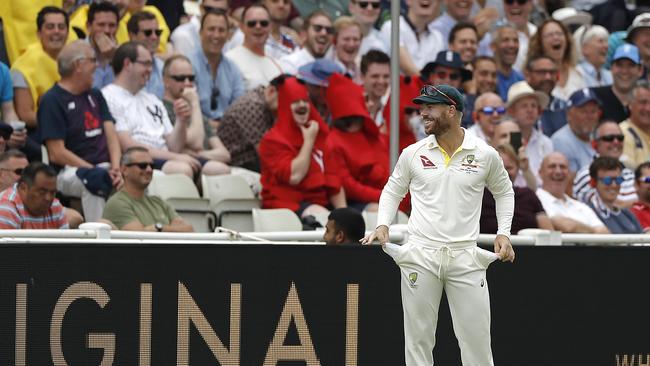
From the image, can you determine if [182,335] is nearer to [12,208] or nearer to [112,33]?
[12,208]

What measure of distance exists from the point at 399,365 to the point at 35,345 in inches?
91.2

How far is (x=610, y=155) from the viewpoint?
1405 cm

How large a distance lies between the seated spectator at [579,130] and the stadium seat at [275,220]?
3.73 m

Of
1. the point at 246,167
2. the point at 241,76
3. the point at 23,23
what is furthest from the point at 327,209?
the point at 23,23

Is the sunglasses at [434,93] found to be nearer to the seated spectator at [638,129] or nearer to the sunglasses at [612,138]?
the sunglasses at [612,138]

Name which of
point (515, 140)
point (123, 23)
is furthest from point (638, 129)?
point (123, 23)

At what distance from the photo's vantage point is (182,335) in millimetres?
8812

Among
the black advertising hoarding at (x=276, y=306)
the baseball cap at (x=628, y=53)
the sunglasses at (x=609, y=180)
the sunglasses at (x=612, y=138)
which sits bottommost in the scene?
the black advertising hoarding at (x=276, y=306)

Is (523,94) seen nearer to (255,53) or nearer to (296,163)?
(255,53)

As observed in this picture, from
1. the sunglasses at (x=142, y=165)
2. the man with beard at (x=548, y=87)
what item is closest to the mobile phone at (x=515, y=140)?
the man with beard at (x=548, y=87)

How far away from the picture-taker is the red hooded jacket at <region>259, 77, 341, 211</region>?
12.1m

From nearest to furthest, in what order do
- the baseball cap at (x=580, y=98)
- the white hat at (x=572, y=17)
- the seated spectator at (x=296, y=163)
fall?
the seated spectator at (x=296, y=163)
the baseball cap at (x=580, y=98)
the white hat at (x=572, y=17)

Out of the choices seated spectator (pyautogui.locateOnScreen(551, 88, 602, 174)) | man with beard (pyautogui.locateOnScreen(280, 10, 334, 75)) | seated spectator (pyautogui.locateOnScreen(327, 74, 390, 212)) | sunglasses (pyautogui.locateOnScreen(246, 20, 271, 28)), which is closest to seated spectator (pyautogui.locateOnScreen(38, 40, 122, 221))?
seated spectator (pyautogui.locateOnScreen(327, 74, 390, 212))

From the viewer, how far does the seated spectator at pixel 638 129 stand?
14.7 m
